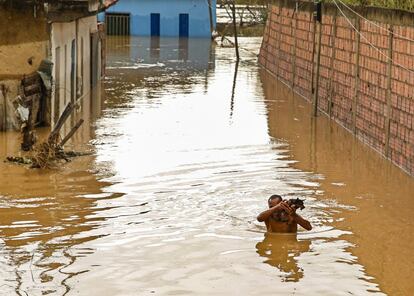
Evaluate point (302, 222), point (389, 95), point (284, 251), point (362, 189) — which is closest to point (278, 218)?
point (302, 222)

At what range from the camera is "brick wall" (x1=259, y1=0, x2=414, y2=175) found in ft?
55.2

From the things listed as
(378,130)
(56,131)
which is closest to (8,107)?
(56,131)

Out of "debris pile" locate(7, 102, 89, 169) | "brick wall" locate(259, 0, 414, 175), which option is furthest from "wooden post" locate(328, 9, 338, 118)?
"debris pile" locate(7, 102, 89, 169)

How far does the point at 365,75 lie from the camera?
66.4 feet

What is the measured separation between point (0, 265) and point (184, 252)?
2.17m

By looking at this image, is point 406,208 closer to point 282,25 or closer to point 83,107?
point 83,107

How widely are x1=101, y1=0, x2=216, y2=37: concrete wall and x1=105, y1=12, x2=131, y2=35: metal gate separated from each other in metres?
0.31

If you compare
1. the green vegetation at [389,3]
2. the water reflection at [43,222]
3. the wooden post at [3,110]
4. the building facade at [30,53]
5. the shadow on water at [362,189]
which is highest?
the green vegetation at [389,3]

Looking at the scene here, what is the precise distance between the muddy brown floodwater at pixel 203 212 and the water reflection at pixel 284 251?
0.02m

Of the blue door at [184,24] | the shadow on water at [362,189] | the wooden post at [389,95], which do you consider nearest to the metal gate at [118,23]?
the blue door at [184,24]

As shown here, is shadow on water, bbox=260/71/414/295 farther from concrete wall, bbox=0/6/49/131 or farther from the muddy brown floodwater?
concrete wall, bbox=0/6/49/131

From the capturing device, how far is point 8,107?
19.2 metres

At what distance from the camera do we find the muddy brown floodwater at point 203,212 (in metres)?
10.1

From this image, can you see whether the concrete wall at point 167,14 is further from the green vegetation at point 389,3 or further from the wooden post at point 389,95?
the wooden post at point 389,95
